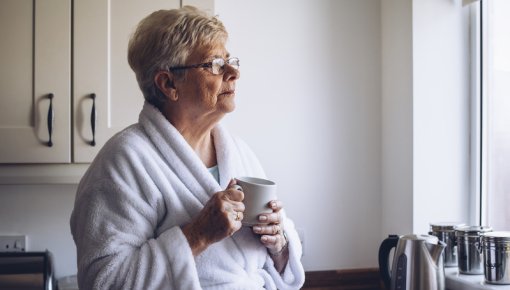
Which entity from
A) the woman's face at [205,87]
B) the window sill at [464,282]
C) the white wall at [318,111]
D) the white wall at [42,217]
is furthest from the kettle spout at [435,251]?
the white wall at [42,217]

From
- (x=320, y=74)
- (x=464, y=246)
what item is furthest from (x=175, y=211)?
(x=320, y=74)

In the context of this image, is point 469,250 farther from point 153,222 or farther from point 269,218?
point 153,222

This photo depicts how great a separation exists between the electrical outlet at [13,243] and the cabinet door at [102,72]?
52 cm

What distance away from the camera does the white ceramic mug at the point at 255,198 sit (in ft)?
3.86

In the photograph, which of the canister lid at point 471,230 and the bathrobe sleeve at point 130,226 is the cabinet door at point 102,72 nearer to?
the bathrobe sleeve at point 130,226

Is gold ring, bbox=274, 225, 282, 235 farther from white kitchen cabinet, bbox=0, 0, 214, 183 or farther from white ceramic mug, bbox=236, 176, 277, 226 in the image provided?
white kitchen cabinet, bbox=0, 0, 214, 183

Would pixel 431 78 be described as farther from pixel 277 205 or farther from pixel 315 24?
pixel 277 205

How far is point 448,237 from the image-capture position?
5.77ft

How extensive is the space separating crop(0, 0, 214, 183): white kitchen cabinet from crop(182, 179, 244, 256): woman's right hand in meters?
0.66

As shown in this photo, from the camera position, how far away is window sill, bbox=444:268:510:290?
5.10 ft

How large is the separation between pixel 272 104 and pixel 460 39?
2.26 feet

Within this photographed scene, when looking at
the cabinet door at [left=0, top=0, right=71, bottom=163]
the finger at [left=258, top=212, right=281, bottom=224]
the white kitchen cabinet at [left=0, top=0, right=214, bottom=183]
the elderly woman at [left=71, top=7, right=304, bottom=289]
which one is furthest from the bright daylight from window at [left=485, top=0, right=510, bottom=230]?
the cabinet door at [left=0, top=0, right=71, bottom=163]

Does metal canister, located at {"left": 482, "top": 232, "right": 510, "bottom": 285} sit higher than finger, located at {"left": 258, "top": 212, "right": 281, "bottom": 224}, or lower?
lower

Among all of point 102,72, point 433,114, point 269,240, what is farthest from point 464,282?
point 102,72
